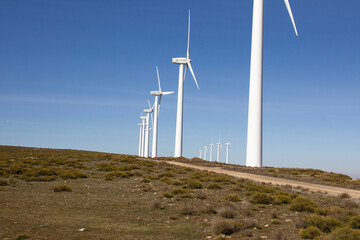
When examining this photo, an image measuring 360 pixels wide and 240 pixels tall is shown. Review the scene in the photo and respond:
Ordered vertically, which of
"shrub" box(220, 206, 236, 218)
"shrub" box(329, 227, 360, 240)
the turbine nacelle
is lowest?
"shrub" box(220, 206, 236, 218)

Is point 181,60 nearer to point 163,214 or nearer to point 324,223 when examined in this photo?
point 163,214

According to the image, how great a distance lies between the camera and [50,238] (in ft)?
35.6

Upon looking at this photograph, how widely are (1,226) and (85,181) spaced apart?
1482 cm

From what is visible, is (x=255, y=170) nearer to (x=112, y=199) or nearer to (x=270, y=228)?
(x=112, y=199)

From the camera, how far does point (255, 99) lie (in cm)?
4516

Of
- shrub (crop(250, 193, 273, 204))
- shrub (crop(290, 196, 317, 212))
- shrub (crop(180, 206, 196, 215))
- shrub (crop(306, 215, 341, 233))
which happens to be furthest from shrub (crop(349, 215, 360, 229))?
shrub (crop(180, 206, 196, 215))

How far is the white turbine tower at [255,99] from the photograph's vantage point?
148 feet

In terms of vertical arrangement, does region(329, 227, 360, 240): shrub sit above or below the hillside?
above

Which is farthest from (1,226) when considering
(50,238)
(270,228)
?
(270,228)

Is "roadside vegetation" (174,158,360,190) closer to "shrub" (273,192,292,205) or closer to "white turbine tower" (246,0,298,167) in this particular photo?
"white turbine tower" (246,0,298,167)

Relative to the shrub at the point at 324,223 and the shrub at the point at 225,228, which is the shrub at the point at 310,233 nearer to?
the shrub at the point at 324,223

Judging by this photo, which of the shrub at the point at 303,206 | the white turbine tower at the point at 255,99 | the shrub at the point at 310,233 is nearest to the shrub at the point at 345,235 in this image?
the shrub at the point at 310,233

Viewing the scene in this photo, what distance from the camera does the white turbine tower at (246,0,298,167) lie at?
45.0m

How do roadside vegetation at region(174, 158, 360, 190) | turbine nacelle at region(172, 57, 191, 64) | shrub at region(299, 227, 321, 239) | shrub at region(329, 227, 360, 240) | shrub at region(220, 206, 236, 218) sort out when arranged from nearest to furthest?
shrub at region(329, 227, 360, 240), shrub at region(299, 227, 321, 239), shrub at region(220, 206, 236, 218), roadside vegetation at region(174, 158, 360, 190), turbine nacelle at region(172, 57, 191, 64)
